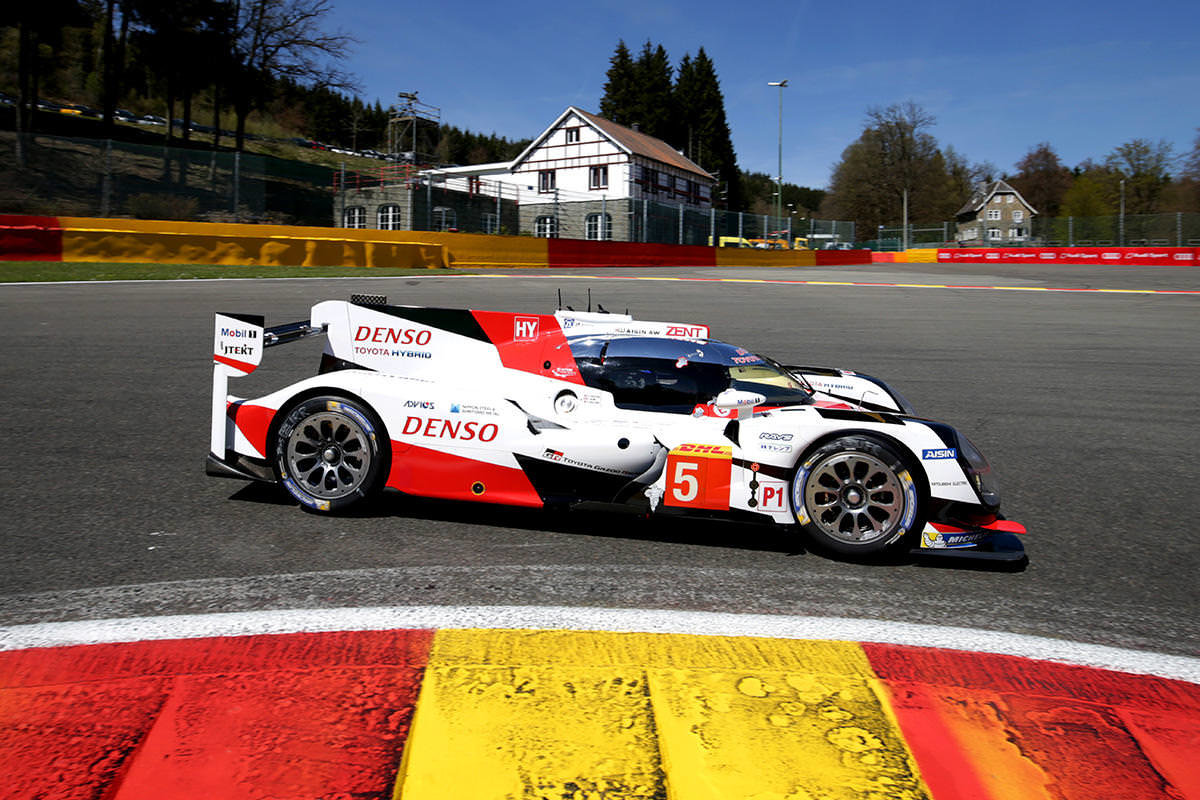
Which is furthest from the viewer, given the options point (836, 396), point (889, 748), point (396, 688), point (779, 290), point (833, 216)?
point (833, 216)

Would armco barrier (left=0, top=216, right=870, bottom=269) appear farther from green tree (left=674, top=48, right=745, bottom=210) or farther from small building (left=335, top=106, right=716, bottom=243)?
green tree (left=674, top=48, right=745, bottom=210)

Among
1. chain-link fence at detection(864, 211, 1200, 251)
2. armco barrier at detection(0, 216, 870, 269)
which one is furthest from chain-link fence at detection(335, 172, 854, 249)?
chain-link fence at detection(864, 211, 1200, 251)

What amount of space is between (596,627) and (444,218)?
25.8 m

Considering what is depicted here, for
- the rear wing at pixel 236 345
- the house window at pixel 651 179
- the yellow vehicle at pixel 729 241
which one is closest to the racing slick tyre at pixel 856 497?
the rear wing at pixel 236 345

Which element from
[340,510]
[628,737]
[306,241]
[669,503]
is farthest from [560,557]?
[306,241]

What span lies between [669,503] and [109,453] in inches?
136

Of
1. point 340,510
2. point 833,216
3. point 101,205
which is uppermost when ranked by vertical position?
point 833,216

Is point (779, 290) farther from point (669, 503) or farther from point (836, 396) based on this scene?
point (669, 503)

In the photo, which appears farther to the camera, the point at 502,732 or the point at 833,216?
the point at 833,216

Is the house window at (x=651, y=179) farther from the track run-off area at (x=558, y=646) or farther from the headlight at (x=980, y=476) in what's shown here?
the headlight at (x=980, y=476)

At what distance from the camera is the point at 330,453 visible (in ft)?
14.4

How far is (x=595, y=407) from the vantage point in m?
4.34

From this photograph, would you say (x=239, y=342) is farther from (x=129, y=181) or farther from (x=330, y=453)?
(x=129, y=181)

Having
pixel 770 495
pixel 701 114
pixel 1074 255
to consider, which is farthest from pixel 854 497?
pixel 701 114
